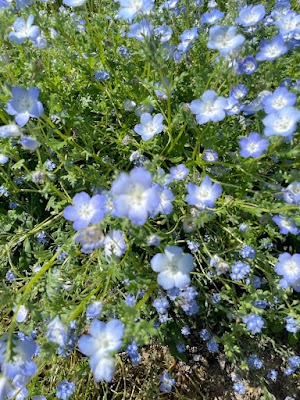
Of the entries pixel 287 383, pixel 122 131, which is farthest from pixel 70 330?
pixel 287 383

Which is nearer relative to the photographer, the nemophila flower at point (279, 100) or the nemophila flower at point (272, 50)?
the nemophila flower at point (279, 100)

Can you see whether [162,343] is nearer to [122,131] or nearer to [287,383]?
[287,383]

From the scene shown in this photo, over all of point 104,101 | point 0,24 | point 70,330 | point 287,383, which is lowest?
point 287,383

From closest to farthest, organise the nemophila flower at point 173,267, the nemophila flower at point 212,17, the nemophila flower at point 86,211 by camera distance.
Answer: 1. the nemophila flower at point 86,211
2. the nemophila flower at point 173,267
3. the nemophila flower at point 212,17

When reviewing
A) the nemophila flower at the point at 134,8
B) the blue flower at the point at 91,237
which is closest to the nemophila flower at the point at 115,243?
the blue flower at the point at 91,237

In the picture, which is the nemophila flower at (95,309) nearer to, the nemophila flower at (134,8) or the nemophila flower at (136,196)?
the nemophila flower at (136,196)

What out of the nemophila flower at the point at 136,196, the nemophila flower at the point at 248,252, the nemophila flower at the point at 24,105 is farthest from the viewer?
the nemophila flower at the point at 248,252

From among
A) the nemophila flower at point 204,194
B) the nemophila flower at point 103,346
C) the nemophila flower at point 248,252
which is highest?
the nemophila flower at point 204,194

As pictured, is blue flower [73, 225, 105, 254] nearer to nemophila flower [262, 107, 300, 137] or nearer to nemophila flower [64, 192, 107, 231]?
nemophila flower [64, 192, 107, 231]
